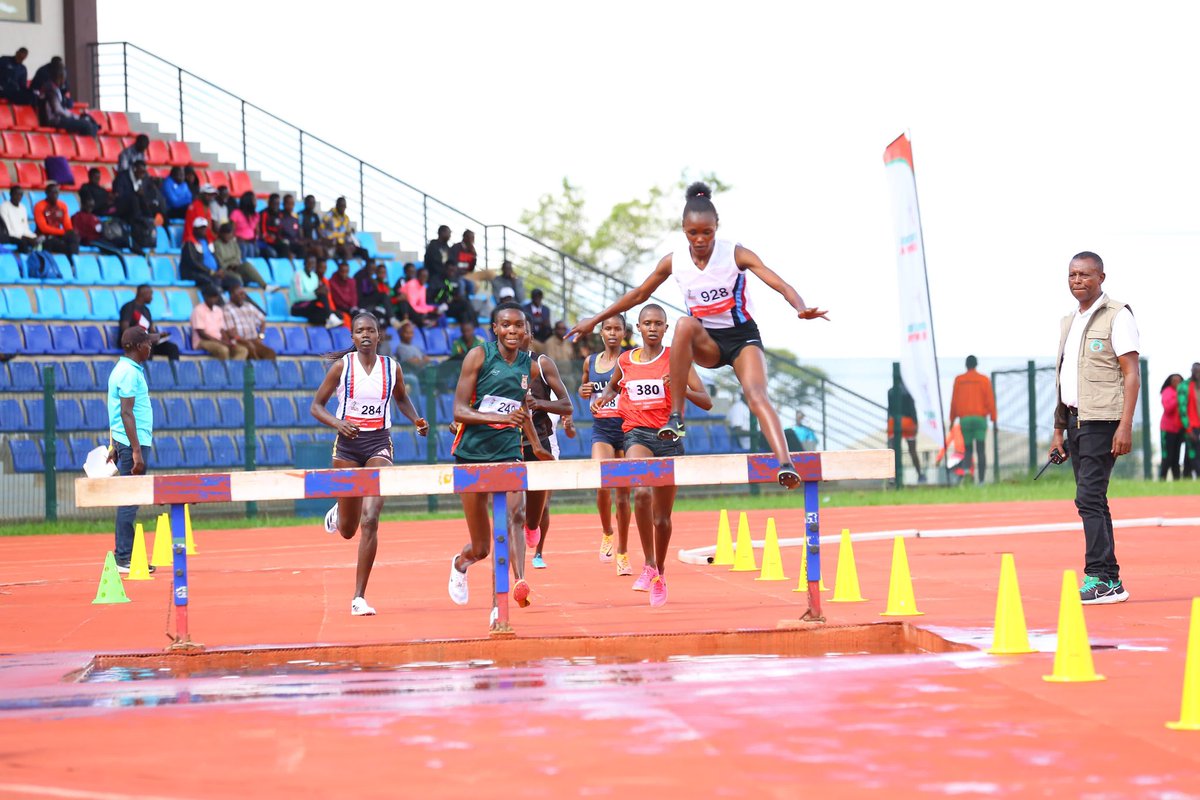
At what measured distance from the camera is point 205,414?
23.6 metres

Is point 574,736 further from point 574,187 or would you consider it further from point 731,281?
point 574,187

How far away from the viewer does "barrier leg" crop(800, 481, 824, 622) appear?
945 cm

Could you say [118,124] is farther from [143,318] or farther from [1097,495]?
[1097,495]

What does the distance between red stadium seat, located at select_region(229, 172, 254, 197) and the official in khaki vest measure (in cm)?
2204

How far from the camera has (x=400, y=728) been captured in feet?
20.2

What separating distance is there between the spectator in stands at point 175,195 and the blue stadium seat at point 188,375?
438 cm

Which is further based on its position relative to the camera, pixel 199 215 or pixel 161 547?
pixel 199 215

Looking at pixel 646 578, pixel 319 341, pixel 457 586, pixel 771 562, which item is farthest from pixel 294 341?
pixel 457 586

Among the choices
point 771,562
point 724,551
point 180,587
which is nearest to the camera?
point 180,587

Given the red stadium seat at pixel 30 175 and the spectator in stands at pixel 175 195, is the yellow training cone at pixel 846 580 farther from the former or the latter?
the red stadium seat at pixel 30 175

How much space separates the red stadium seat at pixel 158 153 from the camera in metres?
29.8

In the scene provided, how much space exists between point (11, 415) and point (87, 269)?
3.77 meters

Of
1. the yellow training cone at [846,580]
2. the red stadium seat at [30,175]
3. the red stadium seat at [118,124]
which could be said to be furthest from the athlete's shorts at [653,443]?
the red stadium seat at [118,124]

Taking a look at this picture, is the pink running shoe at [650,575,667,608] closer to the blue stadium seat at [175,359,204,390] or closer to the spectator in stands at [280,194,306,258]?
the blue stadium seat at [175,359,204,390]
